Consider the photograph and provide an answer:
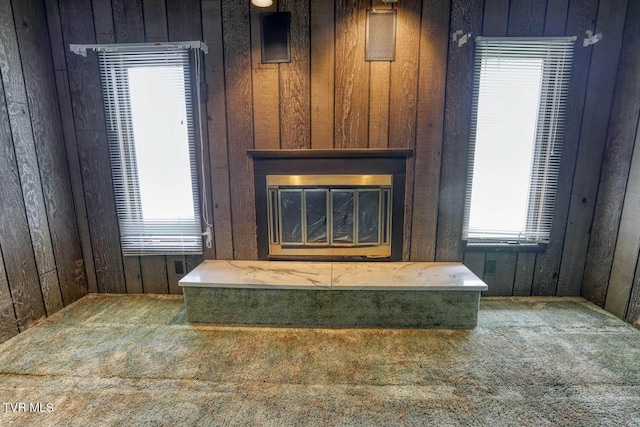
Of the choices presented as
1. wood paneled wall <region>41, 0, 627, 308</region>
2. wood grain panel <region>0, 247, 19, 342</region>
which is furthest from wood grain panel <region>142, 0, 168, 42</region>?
wood grain panel <region>0, 247, 19, 342</region>

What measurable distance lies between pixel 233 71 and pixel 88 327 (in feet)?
6.64

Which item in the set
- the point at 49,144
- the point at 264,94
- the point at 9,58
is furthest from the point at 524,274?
the point at 9,58

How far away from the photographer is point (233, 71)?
2189mm

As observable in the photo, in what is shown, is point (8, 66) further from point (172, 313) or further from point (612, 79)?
point (612, 79)

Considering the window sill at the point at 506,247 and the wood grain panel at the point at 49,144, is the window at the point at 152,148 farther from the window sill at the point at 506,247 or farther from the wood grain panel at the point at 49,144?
the window sill at the point at 506,247

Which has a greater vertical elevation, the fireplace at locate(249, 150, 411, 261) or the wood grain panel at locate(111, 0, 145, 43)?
the wood grain panel at locate(111, 0, 145, 43)

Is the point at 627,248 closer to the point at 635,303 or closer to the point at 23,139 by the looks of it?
the point at 635,303

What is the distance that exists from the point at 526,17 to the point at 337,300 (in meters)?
2.35

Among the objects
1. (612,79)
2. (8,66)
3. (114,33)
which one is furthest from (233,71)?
(612,79)

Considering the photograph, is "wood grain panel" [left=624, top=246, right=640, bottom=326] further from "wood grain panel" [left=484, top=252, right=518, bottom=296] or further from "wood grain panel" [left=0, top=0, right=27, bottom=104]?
"wood grain panel" [left=0, top=0, right=27, bottom=104]

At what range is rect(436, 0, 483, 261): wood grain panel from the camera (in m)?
2.10

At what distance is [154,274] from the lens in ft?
8.16

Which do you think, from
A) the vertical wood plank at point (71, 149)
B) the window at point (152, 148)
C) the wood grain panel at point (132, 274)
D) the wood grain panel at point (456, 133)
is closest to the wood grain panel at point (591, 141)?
the wood grain panel at point (456, 133)

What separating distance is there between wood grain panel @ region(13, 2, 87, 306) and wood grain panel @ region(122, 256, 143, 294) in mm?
349
